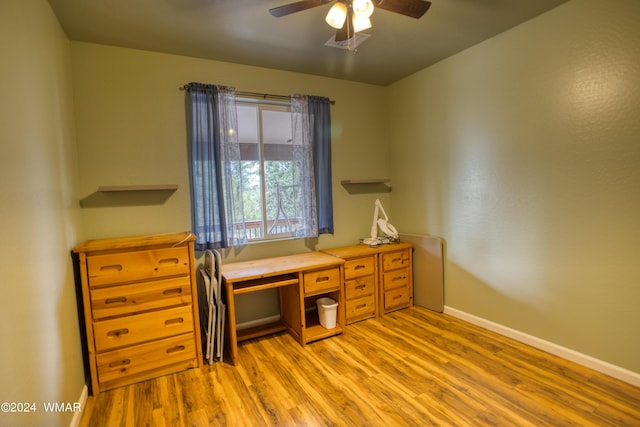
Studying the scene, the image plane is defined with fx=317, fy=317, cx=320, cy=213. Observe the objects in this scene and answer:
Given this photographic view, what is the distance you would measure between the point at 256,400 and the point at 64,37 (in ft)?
9.46

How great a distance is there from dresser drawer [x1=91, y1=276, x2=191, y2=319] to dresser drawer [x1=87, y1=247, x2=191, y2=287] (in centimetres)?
5

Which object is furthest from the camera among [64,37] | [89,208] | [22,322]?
[89,208]

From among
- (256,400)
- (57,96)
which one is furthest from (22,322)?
(57,96)

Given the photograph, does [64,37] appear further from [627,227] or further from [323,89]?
[627,227]

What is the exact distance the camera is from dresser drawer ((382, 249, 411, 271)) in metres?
3.34

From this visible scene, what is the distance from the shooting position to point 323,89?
11.4 ft

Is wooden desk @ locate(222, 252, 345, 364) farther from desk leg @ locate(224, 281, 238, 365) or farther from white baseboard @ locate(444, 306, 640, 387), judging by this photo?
white baseboard @ locate(444, 306, 640, 387)

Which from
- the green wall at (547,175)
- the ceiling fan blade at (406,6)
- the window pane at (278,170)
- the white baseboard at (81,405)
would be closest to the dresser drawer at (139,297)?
the white baseboard at (81,405)

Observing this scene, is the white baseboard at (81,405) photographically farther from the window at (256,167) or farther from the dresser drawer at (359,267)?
the dresser drawer at (359,267)

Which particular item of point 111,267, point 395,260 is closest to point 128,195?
point 111,267

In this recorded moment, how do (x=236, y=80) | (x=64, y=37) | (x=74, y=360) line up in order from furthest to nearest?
(x=236, y=80)
(x=64, y=37)
(x=74, y=360)

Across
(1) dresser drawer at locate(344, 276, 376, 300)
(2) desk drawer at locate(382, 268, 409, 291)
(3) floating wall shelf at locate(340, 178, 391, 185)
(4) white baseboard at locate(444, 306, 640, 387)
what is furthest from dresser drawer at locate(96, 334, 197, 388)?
(4) white baseboard at locate(444, 306, 640, 387)

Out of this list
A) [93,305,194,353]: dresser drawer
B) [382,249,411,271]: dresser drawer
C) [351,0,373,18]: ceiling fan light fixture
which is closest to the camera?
[351,0,373,18]: ceiling fan light fixture

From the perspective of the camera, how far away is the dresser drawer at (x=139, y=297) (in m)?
2.14
